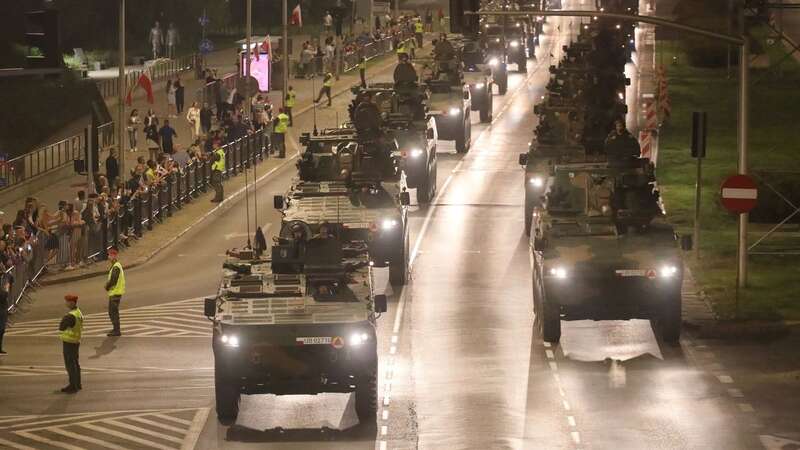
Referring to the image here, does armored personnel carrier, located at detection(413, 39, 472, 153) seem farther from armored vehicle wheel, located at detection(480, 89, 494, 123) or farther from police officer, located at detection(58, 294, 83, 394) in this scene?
police officer, located at detection(58, 294, 83, 394)

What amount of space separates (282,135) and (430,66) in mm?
5190

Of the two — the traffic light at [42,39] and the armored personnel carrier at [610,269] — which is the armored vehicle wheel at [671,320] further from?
the traffic light at [42,39]

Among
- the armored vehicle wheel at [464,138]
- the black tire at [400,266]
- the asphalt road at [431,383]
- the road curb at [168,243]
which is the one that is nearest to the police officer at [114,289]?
the asphalt road at [431,383]

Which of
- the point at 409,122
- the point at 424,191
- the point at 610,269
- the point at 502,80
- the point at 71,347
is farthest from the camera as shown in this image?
the point at 502,80

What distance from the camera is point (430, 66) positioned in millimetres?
63719

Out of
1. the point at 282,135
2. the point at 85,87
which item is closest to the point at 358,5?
the point at 85,87

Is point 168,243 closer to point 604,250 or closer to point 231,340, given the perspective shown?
point 604,250

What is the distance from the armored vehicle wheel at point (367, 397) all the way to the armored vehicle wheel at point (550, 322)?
6115mm

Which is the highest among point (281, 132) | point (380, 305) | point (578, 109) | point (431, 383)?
point (578, 109)

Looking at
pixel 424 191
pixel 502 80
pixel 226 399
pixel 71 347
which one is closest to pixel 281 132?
pixel 424 191

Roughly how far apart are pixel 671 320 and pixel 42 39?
20.7 metres

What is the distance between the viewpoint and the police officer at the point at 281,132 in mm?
63594

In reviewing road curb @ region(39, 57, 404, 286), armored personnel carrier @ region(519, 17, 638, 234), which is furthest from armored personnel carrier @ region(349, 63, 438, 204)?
road curb @ region(39, 57, 404, 286)

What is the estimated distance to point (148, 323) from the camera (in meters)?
37.7
